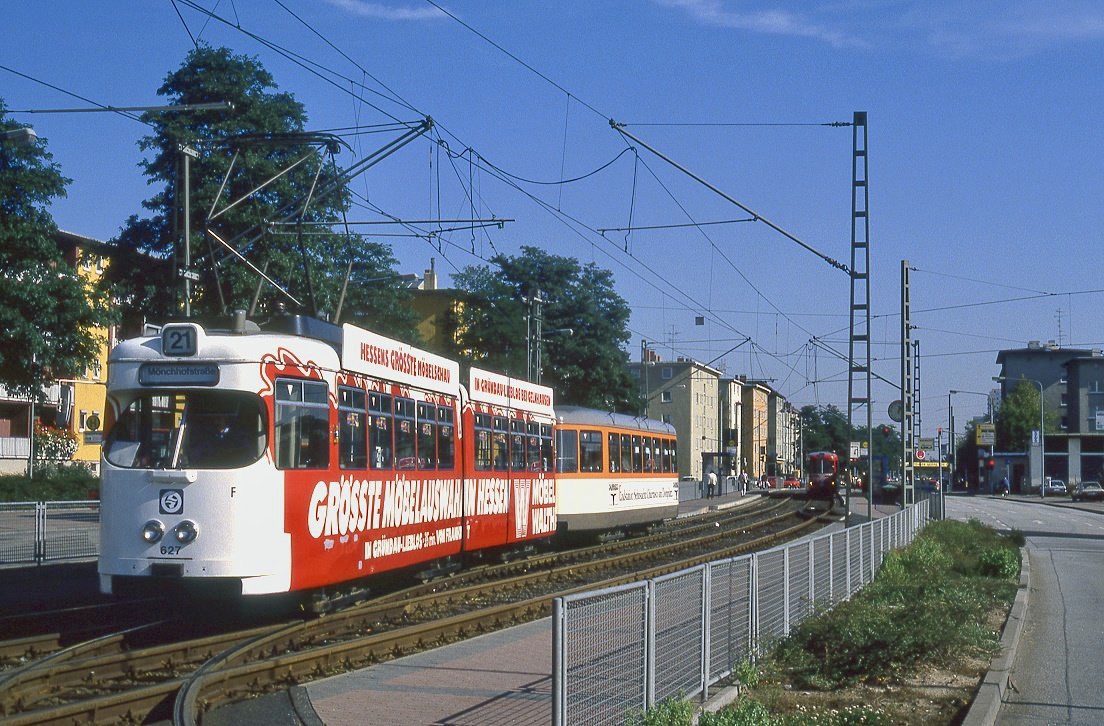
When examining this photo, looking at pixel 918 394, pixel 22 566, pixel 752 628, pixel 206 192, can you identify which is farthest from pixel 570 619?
pixel 918 394

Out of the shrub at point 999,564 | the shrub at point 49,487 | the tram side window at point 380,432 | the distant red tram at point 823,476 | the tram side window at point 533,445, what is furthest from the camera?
the distant red tram at point 823,476

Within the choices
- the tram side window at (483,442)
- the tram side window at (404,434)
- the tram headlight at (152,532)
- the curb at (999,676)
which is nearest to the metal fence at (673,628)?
the curb at (999,676)

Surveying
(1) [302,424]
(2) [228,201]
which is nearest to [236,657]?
(1) [302,424]

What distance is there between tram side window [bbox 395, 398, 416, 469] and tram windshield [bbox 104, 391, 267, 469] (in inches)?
143

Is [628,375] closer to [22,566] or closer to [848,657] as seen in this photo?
[22,566]

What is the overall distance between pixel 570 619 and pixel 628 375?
60.5 m

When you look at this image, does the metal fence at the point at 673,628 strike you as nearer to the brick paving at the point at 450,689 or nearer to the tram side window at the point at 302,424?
the brick paving at the point at 450,689

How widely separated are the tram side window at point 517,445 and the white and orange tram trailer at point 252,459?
587 cm

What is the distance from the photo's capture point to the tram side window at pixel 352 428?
14.4m

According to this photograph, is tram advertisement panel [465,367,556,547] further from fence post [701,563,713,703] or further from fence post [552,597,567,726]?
fence post [552,597,567,726]

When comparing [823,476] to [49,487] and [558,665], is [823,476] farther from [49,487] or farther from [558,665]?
[558,665]

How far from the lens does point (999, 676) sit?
36.4 ft

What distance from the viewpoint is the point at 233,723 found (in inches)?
362

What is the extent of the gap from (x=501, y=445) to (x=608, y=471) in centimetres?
689
